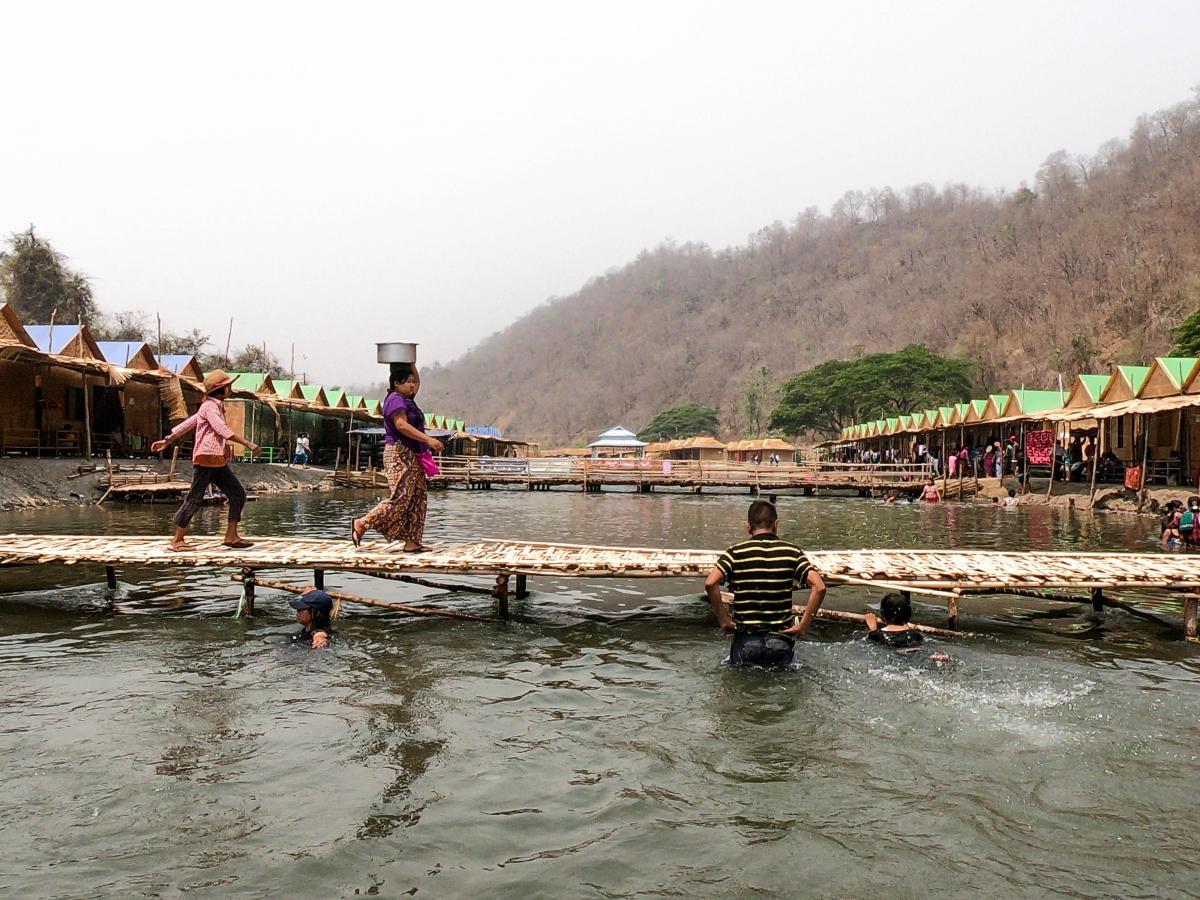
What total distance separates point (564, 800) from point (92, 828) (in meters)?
2.17

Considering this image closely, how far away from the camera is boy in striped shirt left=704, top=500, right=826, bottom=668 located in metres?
5.56

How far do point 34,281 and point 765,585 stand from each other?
51201 mm

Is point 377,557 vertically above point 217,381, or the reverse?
point 217,381

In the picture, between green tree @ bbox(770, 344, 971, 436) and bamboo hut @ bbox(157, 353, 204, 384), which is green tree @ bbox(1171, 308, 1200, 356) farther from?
bamboo hut @ bbox(157, 353, 204, 384)

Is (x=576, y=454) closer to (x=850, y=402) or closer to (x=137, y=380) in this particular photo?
(x=850, y=402)

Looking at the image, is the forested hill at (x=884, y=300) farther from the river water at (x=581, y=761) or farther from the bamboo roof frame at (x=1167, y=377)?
the river water at (x=581, y=761)

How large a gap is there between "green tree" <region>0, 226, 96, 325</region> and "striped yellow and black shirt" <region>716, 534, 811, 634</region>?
4799cm

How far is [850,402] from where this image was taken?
62031 millimetres

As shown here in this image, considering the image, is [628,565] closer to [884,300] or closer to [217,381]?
[217,381]

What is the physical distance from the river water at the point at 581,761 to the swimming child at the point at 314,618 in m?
0.21

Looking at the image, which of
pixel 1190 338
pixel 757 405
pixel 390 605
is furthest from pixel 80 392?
pixel 757 405

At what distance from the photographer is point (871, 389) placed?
59.4 m

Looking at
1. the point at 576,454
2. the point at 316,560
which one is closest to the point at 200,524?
the point at 316,560

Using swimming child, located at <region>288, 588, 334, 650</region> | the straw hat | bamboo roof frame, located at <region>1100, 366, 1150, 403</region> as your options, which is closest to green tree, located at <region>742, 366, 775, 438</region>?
bamboo roof frame, located at <region>1100, 366, 1150, 403</region>
